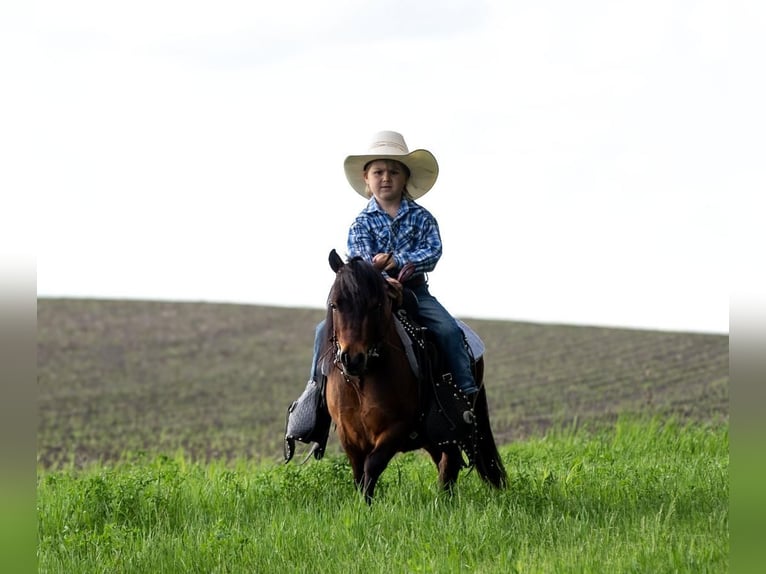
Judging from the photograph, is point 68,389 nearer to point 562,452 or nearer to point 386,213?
point 562,452

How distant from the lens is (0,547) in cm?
308

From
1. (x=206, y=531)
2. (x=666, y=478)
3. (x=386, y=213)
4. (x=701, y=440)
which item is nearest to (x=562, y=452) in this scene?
(x=701, y=440)

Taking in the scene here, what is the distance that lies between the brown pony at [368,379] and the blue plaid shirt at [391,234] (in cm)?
64

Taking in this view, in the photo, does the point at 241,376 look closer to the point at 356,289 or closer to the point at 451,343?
the point at 451,343

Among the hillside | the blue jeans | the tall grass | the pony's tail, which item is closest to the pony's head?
the blue jeans

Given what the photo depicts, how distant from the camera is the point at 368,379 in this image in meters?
6.08

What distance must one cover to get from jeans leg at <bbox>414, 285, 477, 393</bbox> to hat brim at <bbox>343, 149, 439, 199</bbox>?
93 cm

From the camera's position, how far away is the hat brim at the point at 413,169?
670 centimetres

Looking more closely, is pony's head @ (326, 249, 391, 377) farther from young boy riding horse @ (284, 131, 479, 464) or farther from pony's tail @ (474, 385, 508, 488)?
pony's tail @ (474, 385, 508, 488)

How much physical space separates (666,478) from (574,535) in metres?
2.14

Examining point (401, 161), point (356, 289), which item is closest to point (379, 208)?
point (401, 161)

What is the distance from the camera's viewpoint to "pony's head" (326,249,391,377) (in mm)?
5613

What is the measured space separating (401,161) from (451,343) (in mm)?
1386

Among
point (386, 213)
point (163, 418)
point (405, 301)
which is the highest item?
point (386, 213)
